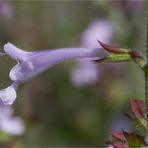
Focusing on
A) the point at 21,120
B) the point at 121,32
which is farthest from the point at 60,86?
the point at 21,120

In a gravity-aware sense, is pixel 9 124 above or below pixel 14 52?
below

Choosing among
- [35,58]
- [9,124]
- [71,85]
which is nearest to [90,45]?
[71,85]

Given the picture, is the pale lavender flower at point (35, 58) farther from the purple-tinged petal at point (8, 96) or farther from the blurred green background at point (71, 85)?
the blurred green background at point (71, 85)

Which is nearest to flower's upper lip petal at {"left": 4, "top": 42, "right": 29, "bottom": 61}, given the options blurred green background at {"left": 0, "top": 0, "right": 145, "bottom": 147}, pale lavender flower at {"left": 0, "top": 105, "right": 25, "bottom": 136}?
pale lavender flower at {"left": 0, "top": 105, "right": 25, "bottom": 136}

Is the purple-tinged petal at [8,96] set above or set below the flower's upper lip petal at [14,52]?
below

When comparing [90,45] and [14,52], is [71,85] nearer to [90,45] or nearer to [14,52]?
[90,45]

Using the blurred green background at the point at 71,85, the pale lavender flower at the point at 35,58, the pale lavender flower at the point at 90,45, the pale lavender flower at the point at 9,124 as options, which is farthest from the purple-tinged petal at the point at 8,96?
the pale lavender flower at the point at 90,45
